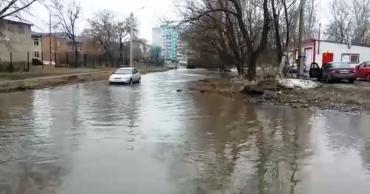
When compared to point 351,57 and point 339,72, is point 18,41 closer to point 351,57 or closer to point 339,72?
point 351,57

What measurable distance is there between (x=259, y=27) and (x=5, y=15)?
20.1 meters

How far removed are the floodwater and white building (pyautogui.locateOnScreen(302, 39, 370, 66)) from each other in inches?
1175

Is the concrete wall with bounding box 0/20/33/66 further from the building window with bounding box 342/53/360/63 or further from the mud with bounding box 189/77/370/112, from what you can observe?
the mud with bounding box 189/77/370/112

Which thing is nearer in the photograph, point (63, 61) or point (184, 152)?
point (184, 152)

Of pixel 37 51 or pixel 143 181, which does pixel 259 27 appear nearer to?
pixel 143 181

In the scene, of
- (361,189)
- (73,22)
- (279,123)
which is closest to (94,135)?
(279,123)

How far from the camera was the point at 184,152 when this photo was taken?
411 inches

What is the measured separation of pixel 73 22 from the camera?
287 ft

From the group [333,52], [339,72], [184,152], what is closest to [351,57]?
[333,52]

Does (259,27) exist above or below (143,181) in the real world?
above

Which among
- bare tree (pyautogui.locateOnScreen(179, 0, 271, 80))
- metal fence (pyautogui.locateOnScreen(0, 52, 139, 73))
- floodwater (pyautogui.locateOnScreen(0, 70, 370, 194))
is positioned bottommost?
floodwater (pyautogui.locateOnScreen(0, 70, 370, 194))

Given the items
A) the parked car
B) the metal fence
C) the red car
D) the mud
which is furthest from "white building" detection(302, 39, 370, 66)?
the metal fence

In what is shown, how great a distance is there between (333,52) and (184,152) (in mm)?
38856

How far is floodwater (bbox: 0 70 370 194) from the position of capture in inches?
308
